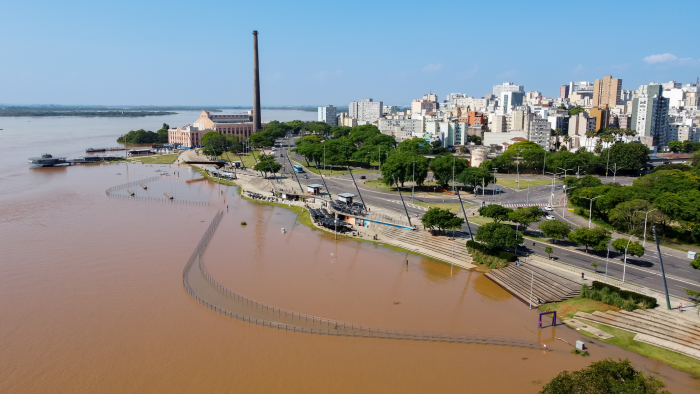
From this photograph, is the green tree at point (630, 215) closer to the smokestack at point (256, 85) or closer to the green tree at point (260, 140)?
the green tree at point (260, 140)

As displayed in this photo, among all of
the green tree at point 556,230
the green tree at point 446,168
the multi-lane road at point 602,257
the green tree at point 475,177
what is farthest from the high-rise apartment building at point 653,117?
the green tree at point 556,230

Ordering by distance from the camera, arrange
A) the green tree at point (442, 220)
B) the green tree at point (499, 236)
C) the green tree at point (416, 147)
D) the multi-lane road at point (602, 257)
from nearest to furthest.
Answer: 1. the multi-lane road at point (602, 257)
2. the green tree at point (499, 236)
3. the green tree at point (442, 220)
4. the green tree at point (416, 147)

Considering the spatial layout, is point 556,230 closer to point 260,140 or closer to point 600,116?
point 260,140

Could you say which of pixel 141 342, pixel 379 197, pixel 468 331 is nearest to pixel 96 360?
pixel 141 342

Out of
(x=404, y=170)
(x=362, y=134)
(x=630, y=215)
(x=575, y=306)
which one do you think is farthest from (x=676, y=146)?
(x=575, y=306)

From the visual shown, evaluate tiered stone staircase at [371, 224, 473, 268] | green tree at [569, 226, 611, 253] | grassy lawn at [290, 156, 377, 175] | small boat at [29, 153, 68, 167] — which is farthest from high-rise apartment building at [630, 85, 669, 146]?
small boat at [29, 153, 68, 167]

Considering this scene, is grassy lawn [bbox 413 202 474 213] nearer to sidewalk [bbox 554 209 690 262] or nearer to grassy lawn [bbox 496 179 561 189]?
sidewalk [bbox 554 209 690 262]
